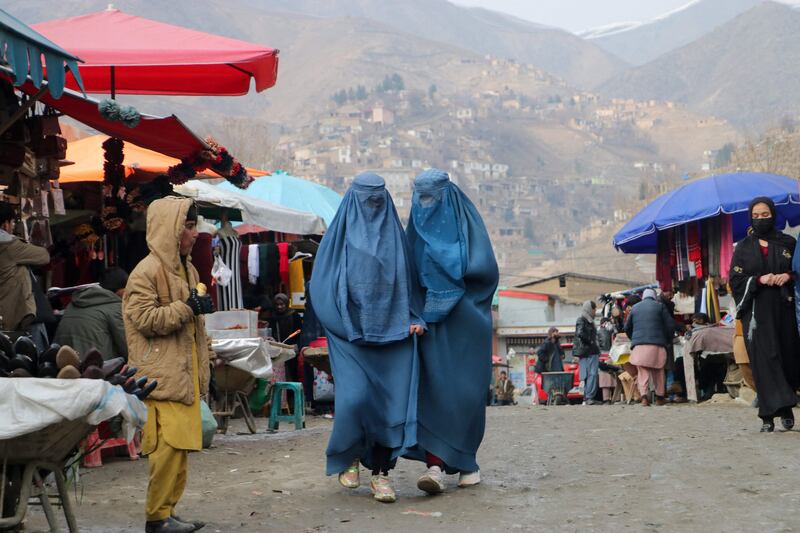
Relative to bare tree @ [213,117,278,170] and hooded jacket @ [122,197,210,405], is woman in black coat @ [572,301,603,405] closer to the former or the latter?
hooded jacket @ [122,197,210,405]

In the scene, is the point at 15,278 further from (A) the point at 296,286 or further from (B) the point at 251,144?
(B) the point at 251,144

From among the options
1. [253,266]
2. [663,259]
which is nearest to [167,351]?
[253,266]

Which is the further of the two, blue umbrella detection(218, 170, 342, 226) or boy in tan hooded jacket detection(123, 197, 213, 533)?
blue umbrella detection(218, 170, 342, 226)

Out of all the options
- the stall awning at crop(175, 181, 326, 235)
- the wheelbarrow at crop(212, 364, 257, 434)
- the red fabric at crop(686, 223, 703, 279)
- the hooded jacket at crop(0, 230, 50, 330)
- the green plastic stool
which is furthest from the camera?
the red fabric at crop(686, 223, 703, 279)

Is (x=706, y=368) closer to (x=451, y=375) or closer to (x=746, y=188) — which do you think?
(x=746, y=188)

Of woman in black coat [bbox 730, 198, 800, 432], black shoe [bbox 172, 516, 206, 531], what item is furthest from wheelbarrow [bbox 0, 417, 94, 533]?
woman in black coat [bbox 730, 198, 800, 432]

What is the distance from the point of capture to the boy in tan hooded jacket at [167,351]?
5.20m

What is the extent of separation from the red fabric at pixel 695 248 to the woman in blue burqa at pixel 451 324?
27.6 feet

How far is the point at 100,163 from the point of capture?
9.85m

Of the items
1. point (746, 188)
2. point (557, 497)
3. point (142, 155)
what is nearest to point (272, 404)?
point (142, 155)

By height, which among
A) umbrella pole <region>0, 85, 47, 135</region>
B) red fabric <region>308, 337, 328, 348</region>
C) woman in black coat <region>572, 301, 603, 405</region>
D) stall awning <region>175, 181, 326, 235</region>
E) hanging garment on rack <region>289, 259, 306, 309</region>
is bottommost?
woman in black coat <region>572, 301, 603, 405</region>

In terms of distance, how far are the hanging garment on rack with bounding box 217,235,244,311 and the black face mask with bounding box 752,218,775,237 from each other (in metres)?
5.33

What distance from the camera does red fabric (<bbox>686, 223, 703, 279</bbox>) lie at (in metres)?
14.7

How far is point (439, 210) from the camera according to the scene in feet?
22.1
